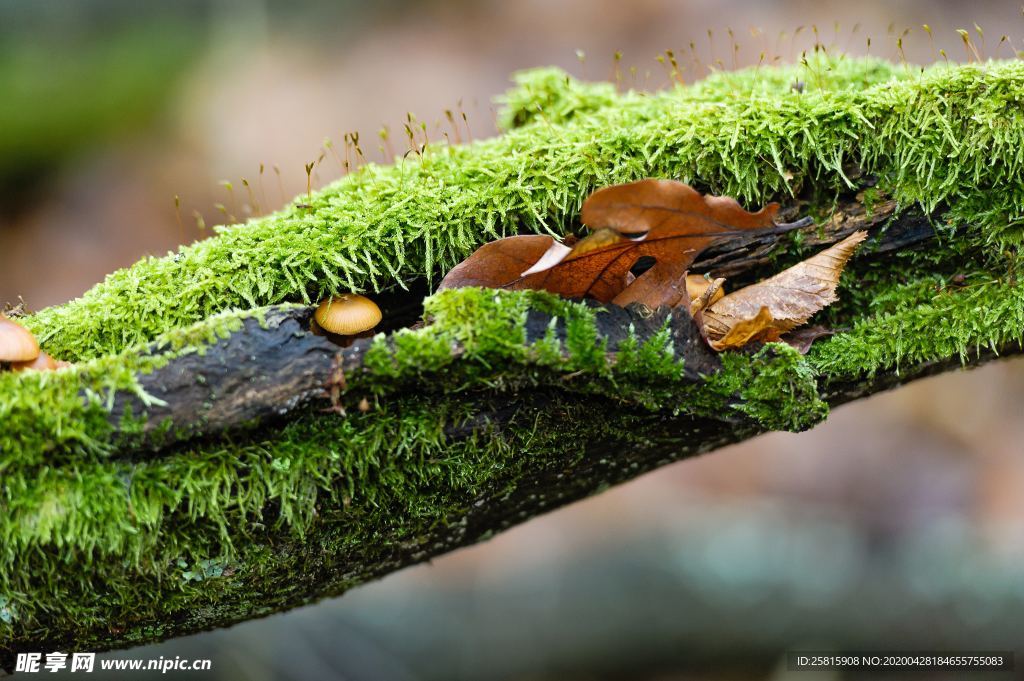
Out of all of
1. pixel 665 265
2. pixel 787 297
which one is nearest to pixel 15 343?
pixel 665 265

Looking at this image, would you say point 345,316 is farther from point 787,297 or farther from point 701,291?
point 787,297

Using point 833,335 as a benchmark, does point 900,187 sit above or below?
above

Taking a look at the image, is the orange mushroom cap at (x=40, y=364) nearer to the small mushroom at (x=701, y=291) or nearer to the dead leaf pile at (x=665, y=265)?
the dead leaf pile at (x=665, y=265)

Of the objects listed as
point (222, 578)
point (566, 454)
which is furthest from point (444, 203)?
point (222, 578)

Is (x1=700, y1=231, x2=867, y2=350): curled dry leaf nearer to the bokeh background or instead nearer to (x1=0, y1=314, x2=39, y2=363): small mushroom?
the bokeh background

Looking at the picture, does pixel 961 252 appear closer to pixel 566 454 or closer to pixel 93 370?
pixel 566 454

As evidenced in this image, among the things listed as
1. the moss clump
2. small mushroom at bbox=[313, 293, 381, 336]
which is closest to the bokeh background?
the moss clump
